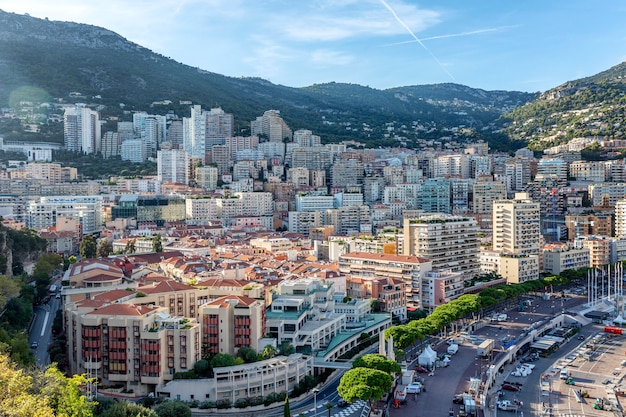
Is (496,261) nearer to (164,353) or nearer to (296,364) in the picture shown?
(296,364)

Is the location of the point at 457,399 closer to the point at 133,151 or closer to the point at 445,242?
the point at 445,242

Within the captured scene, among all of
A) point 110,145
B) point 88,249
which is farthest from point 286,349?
point 110,145

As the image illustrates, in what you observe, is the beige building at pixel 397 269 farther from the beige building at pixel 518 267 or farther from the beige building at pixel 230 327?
the beige building at pixel 230 327

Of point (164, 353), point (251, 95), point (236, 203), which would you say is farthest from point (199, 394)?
point (251, 95)

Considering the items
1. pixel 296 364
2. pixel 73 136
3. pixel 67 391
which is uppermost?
pixel 73 136

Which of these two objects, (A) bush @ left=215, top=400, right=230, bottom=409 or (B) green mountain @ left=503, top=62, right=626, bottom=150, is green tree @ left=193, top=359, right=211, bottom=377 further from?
(B) green mountain @ left=503, top=62, right=626, bottom=150
